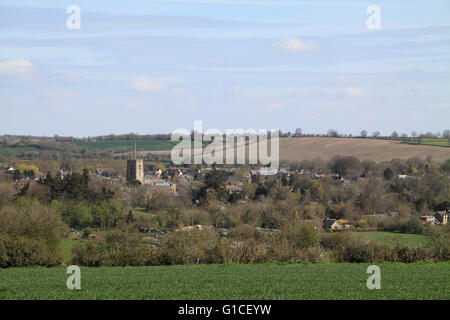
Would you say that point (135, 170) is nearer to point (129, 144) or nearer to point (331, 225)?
point (129, 144)

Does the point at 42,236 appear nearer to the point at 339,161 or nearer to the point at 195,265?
the point at 195,265

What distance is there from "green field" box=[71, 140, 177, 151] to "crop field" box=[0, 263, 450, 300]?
11564 centimetres

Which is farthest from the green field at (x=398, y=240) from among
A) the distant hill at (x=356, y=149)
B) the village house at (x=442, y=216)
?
the distant hill at (x=356, y=149)

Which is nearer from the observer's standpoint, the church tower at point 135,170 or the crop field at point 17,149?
the church tower at point 135,170

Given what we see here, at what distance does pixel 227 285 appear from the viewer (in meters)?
15.0

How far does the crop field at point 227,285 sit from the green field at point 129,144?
11564cm

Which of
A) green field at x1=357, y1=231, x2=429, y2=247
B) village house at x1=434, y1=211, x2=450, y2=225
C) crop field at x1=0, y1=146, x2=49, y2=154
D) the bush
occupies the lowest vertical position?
village house at x1=434, y1=211, x2=450, y2=225

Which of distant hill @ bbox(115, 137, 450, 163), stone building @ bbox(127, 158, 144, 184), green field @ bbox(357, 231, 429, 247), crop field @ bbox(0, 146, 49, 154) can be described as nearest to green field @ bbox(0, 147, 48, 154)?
crop field @ bbox(0, 146, 49, 154)

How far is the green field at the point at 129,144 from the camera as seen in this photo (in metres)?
138

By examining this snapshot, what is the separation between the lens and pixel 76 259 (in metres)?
23.7

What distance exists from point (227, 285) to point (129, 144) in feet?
456

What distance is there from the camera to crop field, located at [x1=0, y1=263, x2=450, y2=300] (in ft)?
43.1

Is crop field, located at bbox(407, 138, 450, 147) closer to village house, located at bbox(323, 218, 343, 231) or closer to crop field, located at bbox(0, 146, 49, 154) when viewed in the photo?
village house, located at bbox(323, 218, 343, 231)

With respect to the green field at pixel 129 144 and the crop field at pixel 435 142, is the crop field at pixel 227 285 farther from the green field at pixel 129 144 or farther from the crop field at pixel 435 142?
the green field at pixel 129 144
